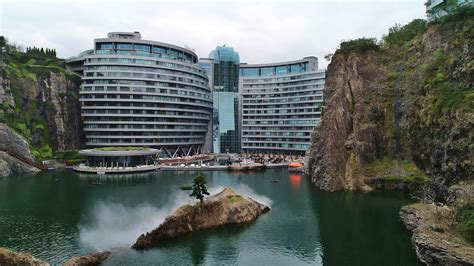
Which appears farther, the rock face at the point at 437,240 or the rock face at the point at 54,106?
the rock face at the point at 54,106

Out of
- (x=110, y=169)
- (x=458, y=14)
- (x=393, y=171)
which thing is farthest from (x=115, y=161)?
(x=458, y=14)

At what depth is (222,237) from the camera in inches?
2542

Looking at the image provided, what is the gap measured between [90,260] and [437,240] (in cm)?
4797

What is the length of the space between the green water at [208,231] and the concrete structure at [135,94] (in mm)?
57484

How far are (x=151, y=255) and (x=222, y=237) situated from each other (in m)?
14.1

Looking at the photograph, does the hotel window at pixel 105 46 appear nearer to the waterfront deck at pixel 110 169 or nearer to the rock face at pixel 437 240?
the waterfront deck at pixel 110 169

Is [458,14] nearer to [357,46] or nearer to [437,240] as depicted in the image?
[357,46]

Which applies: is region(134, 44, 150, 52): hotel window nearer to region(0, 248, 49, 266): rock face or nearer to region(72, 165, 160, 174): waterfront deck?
region(72, 165, 160, 174): waterfront deck

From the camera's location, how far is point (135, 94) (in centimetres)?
16650

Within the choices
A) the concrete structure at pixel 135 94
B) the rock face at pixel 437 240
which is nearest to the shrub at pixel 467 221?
the rock face at pixel 437 240

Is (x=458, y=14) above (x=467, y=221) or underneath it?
above

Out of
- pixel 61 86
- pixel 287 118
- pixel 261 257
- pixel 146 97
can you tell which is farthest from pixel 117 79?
pixel 261 257

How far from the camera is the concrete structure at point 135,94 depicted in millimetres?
165000

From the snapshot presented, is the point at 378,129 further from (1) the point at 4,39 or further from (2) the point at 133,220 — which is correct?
(1) the point at 4,39
